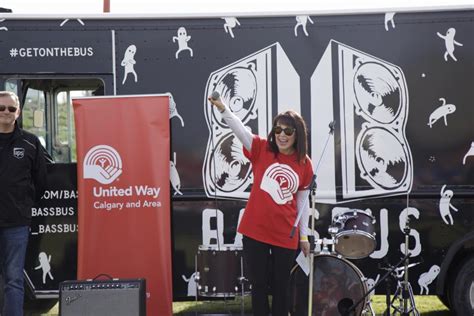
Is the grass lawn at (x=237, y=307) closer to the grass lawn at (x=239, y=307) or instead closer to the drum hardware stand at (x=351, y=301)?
the grass lawn at (x=239, y=307)

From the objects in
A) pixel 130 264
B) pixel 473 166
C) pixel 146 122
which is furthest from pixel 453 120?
pixel 130 264

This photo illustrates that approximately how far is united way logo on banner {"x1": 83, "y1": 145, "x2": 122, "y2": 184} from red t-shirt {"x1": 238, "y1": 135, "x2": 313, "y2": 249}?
1466 mm

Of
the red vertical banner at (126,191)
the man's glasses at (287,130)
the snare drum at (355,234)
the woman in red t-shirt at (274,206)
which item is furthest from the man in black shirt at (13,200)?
the snare drum at (355,234)

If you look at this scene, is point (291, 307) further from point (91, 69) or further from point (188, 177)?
point (91, 69)

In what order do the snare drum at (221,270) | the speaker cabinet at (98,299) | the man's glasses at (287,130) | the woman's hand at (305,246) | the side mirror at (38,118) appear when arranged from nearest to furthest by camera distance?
the man's glasses at (287,130), the woman's hand at (305,246), the speaker cabinet at (98,299), the snare drum at (221,270), the side mirror at (38,118)

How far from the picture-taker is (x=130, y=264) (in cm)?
527

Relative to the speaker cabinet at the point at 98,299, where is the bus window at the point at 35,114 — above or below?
above

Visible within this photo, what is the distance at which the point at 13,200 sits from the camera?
4625 millimetres

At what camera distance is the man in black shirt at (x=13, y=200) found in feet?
15.1

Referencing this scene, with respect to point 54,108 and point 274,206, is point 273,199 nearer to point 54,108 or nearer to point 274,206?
point 274,206

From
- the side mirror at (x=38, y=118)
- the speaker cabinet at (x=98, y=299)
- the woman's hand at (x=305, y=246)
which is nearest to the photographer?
the woman's hand at (x=305, y=246)

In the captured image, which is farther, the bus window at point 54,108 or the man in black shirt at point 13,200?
the bus window at point 54,108

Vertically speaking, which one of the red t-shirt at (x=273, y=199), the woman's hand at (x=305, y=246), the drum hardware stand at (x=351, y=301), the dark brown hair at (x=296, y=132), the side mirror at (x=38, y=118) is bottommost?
the drum hardware stand at (x=351, y=301)

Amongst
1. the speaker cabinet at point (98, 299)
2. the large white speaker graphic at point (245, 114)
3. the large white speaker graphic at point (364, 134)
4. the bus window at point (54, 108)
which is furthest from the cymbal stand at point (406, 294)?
the bus window at point (54, 108)
